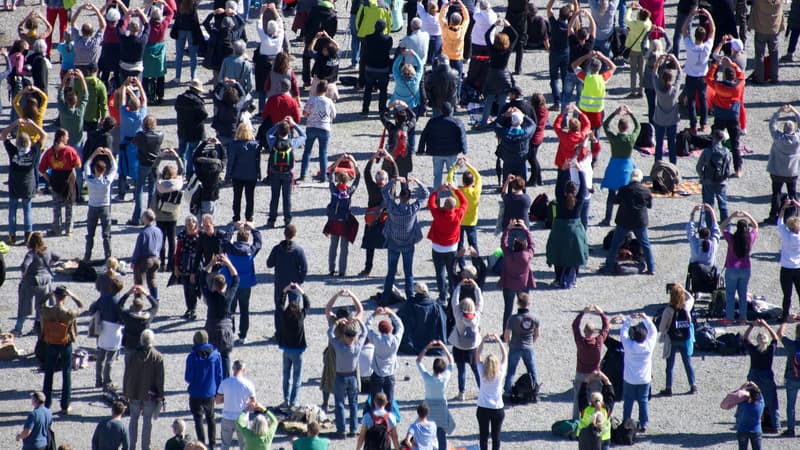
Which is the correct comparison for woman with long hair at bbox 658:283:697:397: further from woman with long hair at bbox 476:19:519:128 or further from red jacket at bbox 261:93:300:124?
red jacket at bbox 261:93:300:124

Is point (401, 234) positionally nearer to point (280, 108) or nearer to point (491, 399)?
point (280, 108)

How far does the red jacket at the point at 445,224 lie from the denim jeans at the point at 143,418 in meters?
5.16

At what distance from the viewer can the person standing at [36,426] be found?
20125 millimetres

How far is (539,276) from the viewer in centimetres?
2534

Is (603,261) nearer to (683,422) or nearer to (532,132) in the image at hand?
(532,132)

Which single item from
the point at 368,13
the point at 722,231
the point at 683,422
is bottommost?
the point at 683,422

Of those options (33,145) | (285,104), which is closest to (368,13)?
(285,104)

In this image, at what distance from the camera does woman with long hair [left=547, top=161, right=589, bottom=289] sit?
24781 mm

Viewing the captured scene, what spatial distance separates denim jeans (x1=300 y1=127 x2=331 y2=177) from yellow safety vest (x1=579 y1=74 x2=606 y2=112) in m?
4.17

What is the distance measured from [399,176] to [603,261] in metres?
3.22

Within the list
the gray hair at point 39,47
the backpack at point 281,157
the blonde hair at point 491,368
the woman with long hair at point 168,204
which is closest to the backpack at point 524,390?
the blonde hair at point 491,368

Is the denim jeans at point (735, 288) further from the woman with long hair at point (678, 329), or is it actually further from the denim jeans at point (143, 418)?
the denim jeans at point (143, 418)

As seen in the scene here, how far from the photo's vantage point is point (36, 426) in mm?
20172

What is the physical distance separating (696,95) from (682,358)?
8.09 m
